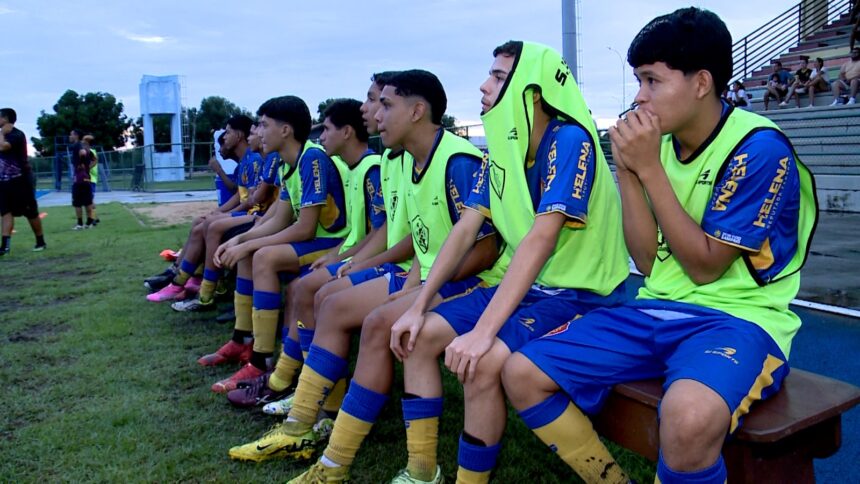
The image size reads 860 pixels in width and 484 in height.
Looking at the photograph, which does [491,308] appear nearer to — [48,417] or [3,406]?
[48,417]

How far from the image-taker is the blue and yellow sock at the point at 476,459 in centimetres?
212

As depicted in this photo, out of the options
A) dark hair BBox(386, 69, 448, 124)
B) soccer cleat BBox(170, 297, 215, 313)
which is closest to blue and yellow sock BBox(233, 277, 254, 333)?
→ soccer cleat BBox(170, 297, 215, 313)

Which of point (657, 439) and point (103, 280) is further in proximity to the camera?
point (103, 280)

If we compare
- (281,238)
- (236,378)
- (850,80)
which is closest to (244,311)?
(281,238)

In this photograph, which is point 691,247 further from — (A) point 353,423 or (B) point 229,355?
(B) point 229,355

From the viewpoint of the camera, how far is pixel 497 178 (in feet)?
8.36

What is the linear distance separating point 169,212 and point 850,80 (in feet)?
50.2

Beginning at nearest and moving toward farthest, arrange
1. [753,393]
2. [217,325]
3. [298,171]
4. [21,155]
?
[753,393]
[298,171]
[217,325]
[21,155]

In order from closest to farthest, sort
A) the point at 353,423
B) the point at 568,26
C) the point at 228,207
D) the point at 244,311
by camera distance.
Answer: the point at 353,423 → the point at 244,311 → the point at 228,207 → the point at 568,26

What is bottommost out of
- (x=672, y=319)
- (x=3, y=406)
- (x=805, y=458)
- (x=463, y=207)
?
→ (x=3, y=406)

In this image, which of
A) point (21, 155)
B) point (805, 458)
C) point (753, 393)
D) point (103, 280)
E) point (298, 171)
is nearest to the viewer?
point (753, 393)

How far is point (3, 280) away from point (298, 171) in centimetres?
500

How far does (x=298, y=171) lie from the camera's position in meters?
4.76

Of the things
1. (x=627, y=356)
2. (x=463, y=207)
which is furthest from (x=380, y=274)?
(x=627, y=356)
